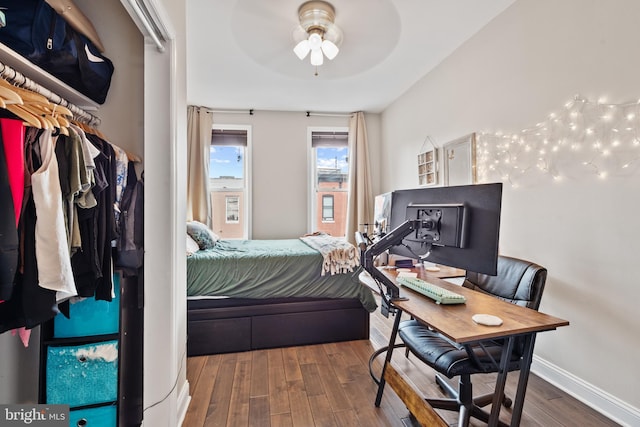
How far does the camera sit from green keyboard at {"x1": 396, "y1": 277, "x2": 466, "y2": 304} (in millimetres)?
1206

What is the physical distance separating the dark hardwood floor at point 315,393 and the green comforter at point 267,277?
1.56 ft

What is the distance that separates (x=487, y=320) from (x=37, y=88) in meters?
1.94

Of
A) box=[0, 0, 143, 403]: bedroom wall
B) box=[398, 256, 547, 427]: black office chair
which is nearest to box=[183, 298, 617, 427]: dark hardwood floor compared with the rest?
box=[398, 256, 547, 427]: black office chair

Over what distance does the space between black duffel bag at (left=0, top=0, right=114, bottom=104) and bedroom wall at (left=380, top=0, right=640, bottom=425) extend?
8.91ft

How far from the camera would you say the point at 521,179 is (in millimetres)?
2080

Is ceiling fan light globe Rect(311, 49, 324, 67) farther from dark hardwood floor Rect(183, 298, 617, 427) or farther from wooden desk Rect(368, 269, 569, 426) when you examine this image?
dark hardwood floor Rect(183, 298, 617, 427)

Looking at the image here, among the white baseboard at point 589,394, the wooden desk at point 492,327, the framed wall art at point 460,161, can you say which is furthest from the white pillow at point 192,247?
the white baseboard at point 589,394

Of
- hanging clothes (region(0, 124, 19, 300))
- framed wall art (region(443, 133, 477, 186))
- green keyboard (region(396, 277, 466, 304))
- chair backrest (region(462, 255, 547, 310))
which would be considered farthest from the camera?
framed wall art (region(443, 133, 477, 186))

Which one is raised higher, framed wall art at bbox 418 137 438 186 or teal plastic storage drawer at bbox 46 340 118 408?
framed wall art at bbox 418 137 438 186

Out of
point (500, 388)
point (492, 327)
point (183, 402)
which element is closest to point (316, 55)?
point (492, 327)

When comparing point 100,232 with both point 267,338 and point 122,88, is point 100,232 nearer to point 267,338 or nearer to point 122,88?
point 122,88

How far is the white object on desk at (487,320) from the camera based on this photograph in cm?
99

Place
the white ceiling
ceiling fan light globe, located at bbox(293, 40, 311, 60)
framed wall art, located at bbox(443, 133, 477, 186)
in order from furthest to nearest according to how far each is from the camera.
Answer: framed wall art, located at bbox(443, 133, 477, 186)
ceiling fan light globe, located at bbox(293, 40, 311, 60)
the white ceiling

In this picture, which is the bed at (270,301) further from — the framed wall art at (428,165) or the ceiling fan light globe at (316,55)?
the ceiling fan light globe at (316,55)
